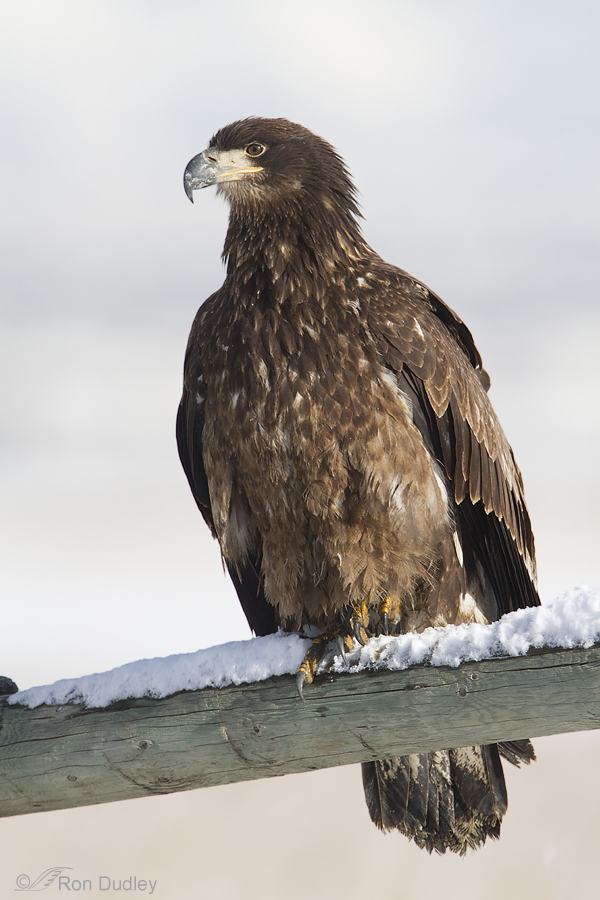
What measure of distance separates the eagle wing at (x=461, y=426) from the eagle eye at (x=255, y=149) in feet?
3.36

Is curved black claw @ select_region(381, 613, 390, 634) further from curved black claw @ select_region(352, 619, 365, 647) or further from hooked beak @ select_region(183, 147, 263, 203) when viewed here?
hooked beak @ select_region(183, 147, 263, 203)

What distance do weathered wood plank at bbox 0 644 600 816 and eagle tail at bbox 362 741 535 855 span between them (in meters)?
1.11

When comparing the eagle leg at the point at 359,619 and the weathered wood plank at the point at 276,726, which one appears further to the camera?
the eagle leg at the point at 359,619

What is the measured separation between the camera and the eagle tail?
12.3 feet

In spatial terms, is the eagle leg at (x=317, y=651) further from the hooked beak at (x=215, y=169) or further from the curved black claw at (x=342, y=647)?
the hooked beak at (x=215, y=169)

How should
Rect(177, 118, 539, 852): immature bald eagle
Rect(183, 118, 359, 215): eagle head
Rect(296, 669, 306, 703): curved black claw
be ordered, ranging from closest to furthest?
Rect(296, 669, 306, 703): curved black claw → Rect(177, 118, 539, 852): immature bald eagle → Rect(183, 118, 359, 215): eagle head

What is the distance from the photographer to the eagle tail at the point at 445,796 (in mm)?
3738

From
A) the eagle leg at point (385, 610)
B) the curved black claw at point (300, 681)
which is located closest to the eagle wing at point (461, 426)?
the eagle leg at point (385, 610)

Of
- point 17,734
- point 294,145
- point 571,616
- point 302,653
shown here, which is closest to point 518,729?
A: point 571,616

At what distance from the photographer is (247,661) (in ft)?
10.1

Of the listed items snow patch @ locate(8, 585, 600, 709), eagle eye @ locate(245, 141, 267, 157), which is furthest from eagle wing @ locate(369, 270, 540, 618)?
snow patch @ locate(8, 585, 600, 709)

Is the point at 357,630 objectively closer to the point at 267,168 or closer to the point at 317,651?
the point at 317,651

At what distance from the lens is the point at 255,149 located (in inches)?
165

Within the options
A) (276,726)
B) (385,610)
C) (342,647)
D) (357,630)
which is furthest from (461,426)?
(276,726)
